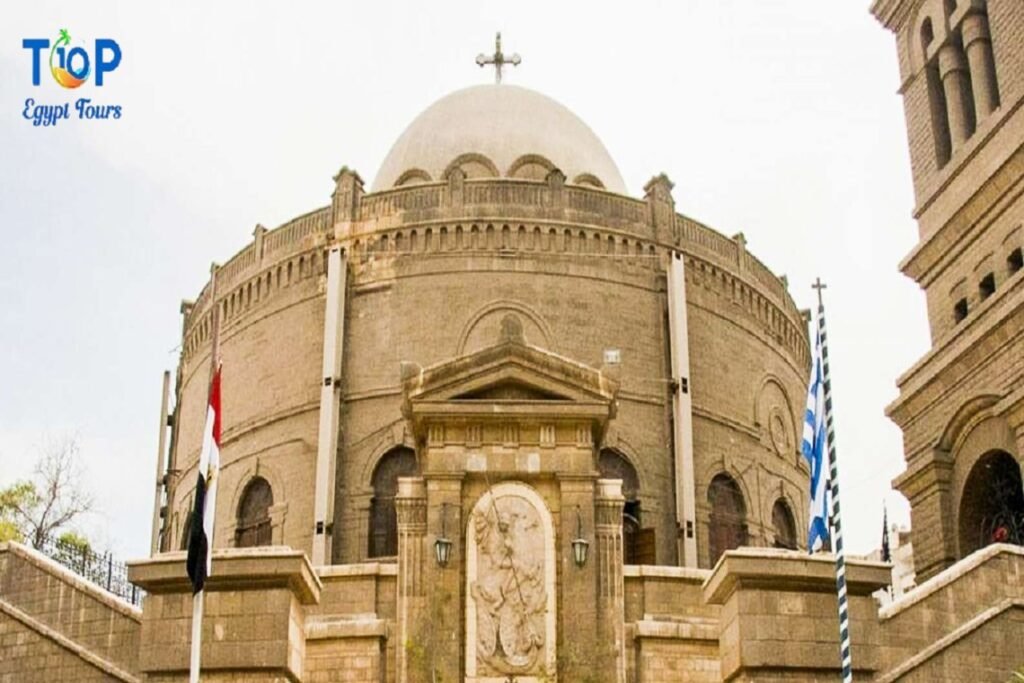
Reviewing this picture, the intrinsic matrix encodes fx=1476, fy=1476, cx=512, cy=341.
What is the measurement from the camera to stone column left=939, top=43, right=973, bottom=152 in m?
29.5

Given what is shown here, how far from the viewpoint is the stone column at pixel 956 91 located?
2948cm

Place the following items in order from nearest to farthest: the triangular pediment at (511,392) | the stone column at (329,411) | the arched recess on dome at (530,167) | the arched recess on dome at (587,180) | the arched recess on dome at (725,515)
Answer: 1. the triangular pediment at (511,392)
2. the stone column at (329,411)
3. the arched recess on dome at (725,515)
4. the arched recess on dome at (530,167)
5. the arched recess on dome at (587,180)

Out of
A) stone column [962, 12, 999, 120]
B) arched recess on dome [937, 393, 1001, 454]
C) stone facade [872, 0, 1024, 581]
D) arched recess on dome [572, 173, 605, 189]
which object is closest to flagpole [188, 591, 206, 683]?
stone facade [872, 0, 1024, 581]

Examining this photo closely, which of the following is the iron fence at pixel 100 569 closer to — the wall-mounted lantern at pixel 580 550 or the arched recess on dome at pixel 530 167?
the wall-mounted lantern at pixel 580 550

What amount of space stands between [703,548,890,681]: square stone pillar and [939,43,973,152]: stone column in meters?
15.2

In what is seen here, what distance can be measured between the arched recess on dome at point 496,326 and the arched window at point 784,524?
24.8 feet

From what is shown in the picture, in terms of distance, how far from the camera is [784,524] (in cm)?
3662

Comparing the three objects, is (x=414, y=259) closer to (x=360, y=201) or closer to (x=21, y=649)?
(x=360, y=201)

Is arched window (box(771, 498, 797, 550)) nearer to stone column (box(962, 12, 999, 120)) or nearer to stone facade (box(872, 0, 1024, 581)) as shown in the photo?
stone facade (box(872, 0, 1024, 581))

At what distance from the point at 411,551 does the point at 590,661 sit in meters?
2.89

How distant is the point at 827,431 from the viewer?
17.1 m

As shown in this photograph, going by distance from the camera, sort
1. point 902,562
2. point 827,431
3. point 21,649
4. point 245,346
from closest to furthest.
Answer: point 827,431 < point 21,649 < point 245,346 < point 902,562

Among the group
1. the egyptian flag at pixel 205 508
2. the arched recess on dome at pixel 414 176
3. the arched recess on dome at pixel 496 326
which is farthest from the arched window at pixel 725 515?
the egyptian flag at pixel 205 508

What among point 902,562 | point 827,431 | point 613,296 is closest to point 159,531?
point 613,296
